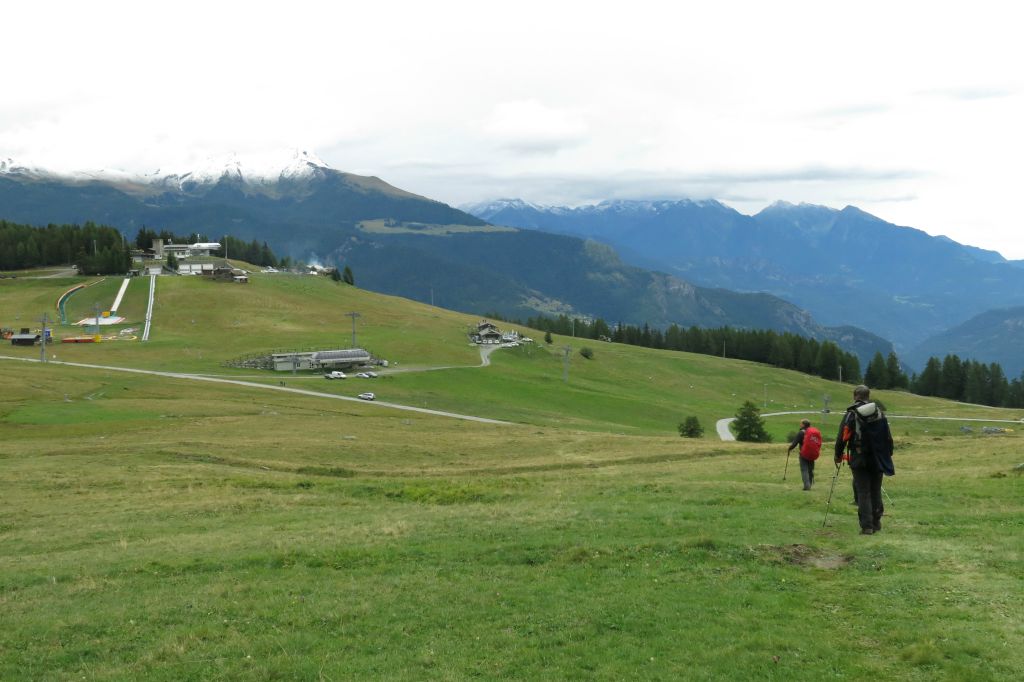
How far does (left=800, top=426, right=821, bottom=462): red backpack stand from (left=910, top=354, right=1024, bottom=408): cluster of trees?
172 m

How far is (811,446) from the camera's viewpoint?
90.8 feet

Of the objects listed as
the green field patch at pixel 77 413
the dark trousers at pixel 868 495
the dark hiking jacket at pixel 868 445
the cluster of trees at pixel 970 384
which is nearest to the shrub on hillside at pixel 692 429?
the green field patch at pixel 77 413

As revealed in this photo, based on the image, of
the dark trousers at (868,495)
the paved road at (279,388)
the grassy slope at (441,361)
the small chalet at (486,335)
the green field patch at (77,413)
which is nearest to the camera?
the dark trousers at (868,495)

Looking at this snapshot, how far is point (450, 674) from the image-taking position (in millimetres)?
12500

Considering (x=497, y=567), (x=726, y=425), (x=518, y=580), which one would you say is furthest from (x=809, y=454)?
(x=726, y=425)

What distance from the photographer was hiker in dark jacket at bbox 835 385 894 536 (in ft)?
64.1

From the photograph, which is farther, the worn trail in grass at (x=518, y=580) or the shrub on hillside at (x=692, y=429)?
the shrub on hillside at (x=692, y=429)

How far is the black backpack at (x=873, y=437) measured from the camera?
768 inches

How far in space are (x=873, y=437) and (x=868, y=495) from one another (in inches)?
57.7

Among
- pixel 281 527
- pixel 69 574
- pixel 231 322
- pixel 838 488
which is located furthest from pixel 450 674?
pixel 231 322

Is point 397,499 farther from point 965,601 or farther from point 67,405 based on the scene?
point 67,405

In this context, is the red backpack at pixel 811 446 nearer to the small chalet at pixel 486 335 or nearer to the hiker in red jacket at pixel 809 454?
the hiker in red jacket at pixel 809 454

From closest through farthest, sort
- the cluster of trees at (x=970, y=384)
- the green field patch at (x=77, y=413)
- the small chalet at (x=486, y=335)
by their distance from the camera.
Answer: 1. the green field patch at (x=77, y=413)
2. the small chalet at (x=486, y=335)
3. the cluster of trees at (x=970, y=384)

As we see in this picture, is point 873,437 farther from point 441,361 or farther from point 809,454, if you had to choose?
point 441,361
